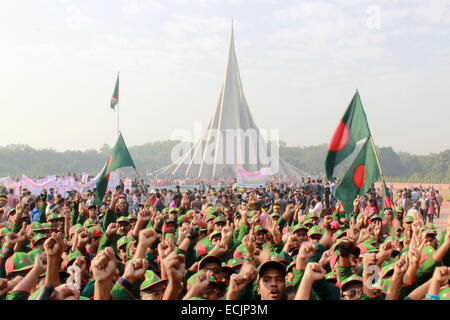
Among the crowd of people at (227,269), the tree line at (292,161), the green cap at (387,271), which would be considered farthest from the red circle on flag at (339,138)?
the tree line at (292,161)

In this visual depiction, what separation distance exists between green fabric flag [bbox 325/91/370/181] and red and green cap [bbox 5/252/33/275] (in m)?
4.27

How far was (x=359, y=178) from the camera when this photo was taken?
621cm

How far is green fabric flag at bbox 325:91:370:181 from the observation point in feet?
21.2

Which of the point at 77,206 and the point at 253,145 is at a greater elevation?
the point at 253,145

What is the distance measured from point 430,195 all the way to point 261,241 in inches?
449

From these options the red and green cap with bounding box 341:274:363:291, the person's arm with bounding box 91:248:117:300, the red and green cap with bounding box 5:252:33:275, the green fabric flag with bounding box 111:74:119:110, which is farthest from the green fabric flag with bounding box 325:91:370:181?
the green fabric flag with bounding box 111:74:119:110

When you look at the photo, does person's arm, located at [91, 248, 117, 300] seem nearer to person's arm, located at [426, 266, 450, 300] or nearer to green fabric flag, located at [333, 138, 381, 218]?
person's arm, located at [426, 266, 450, 300]

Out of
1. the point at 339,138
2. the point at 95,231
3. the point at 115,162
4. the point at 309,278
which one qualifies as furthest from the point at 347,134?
the point at 309,278

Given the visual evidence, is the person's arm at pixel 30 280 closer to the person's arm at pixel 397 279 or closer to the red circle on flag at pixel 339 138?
the person's arm at pixel 397 279

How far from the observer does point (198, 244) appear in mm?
4062

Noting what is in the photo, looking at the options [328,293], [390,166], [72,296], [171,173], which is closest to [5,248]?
[72,296]

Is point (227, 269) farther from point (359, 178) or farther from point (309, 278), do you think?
point (359, 178)

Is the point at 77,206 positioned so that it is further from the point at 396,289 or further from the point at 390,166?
the point at 390,166

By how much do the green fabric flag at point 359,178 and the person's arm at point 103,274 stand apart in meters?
4.23
